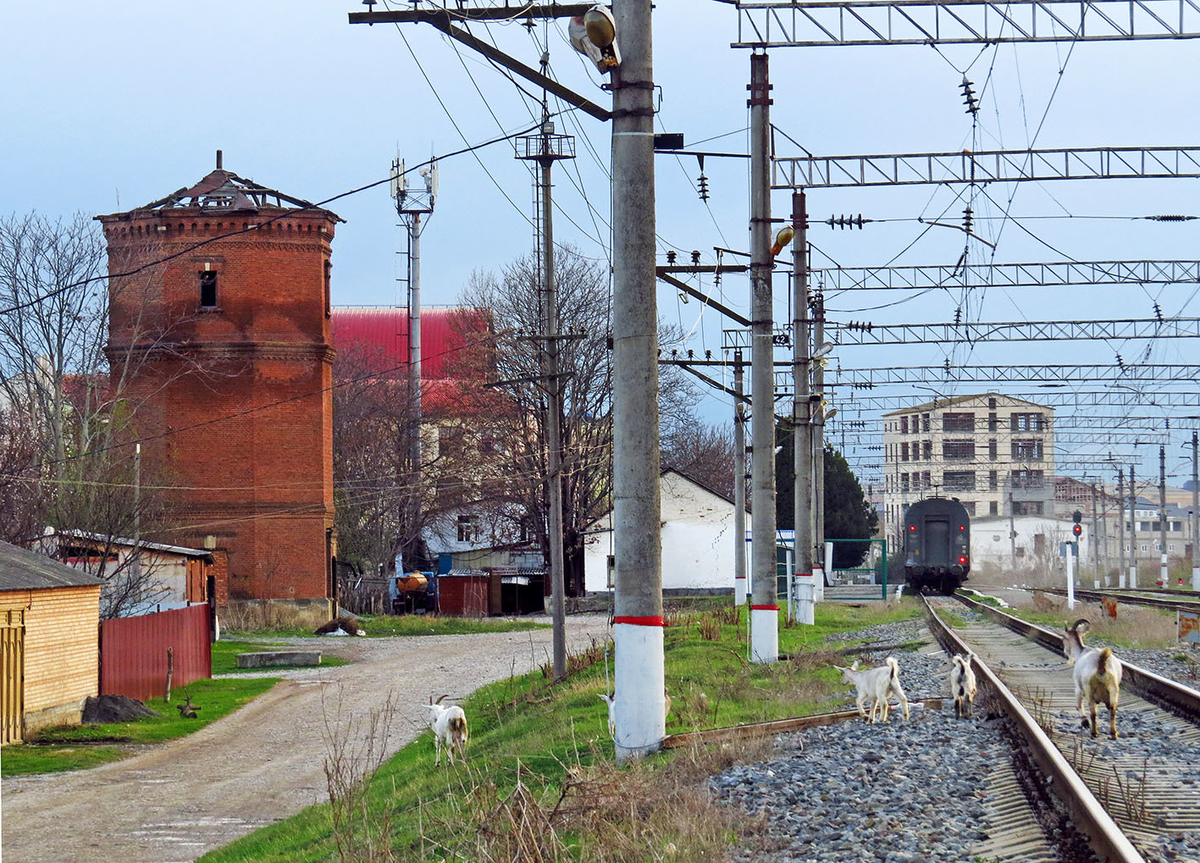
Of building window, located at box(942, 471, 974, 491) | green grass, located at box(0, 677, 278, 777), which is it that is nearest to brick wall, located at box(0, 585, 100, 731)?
green grass, located at box(0, 677, 278, 777)

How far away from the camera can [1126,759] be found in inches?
392

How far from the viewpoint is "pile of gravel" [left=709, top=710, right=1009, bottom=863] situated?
7246mm

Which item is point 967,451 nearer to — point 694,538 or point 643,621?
point 694,538

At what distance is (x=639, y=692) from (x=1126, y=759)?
3.78 m

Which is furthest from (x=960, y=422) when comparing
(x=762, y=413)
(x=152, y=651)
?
(x=762, y=413)

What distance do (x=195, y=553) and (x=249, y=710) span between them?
16.7 m

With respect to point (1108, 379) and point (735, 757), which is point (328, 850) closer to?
point (735, 757)

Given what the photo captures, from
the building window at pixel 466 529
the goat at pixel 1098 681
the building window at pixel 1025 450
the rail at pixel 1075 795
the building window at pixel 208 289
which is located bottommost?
the rail at pixel 1075 795

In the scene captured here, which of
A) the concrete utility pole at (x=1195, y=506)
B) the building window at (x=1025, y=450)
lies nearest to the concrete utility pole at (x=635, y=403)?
the concrete utility pole at (x=1195, y=506)

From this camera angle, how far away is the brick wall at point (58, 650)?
24.4 metres

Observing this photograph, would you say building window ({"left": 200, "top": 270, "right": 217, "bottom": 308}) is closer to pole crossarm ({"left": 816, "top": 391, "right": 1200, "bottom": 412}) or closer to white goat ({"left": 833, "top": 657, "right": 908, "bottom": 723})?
pole crossarm ({"left": 816, "top": 391, "right": 1200, "bottom": 412})

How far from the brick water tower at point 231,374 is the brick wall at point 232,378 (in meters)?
0.04

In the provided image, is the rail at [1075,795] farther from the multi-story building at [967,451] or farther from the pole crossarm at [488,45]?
the multi-story building at [967,451]

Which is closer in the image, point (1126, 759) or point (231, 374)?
point (1126, 759)
